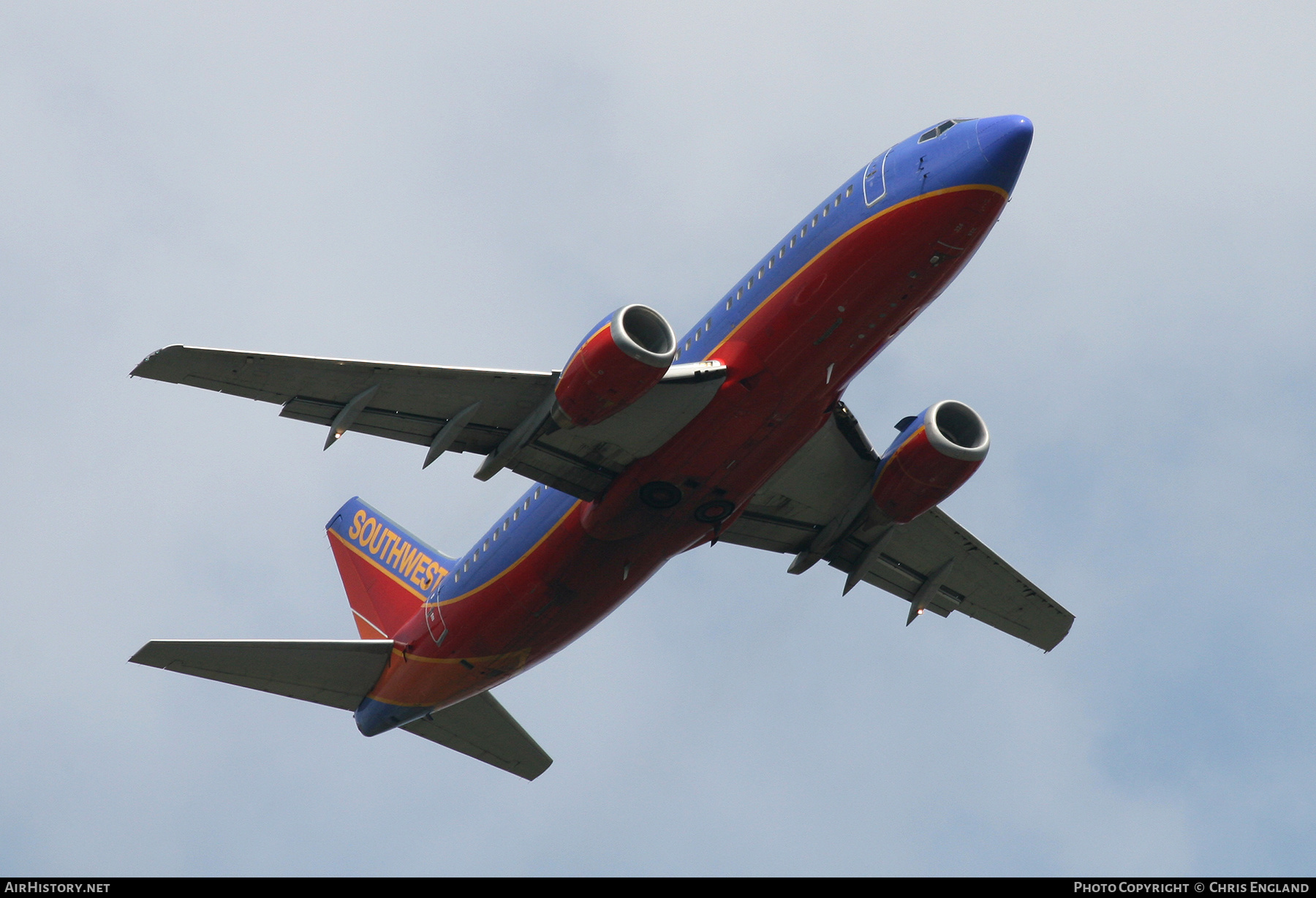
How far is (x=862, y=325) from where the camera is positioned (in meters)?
27.1

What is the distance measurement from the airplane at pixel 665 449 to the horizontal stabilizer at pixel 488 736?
0.06m

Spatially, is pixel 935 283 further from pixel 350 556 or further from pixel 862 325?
pixel 350 556

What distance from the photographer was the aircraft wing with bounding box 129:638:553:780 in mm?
32031

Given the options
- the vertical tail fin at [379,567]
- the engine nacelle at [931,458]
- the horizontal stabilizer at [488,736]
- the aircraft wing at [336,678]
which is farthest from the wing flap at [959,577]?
the vertical tail fin at [379,567]

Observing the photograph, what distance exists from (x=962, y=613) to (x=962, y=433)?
835 cm

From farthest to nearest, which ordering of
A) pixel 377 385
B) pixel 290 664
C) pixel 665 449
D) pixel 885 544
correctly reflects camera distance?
1. pixel 885 544
2. pixel 290 664
3. pixel 665 449
4. pixel 377 385

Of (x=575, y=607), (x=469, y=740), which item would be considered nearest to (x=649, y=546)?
(x=575, y=607)

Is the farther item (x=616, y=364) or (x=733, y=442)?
(x=733, y=442)

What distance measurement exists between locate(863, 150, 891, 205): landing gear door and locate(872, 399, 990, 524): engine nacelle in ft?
20.1

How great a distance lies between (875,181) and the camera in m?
27.2

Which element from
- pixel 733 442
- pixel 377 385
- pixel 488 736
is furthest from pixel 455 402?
pixel 488 736

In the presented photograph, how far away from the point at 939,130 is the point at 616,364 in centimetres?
801

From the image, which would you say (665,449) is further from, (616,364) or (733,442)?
(616,364)
